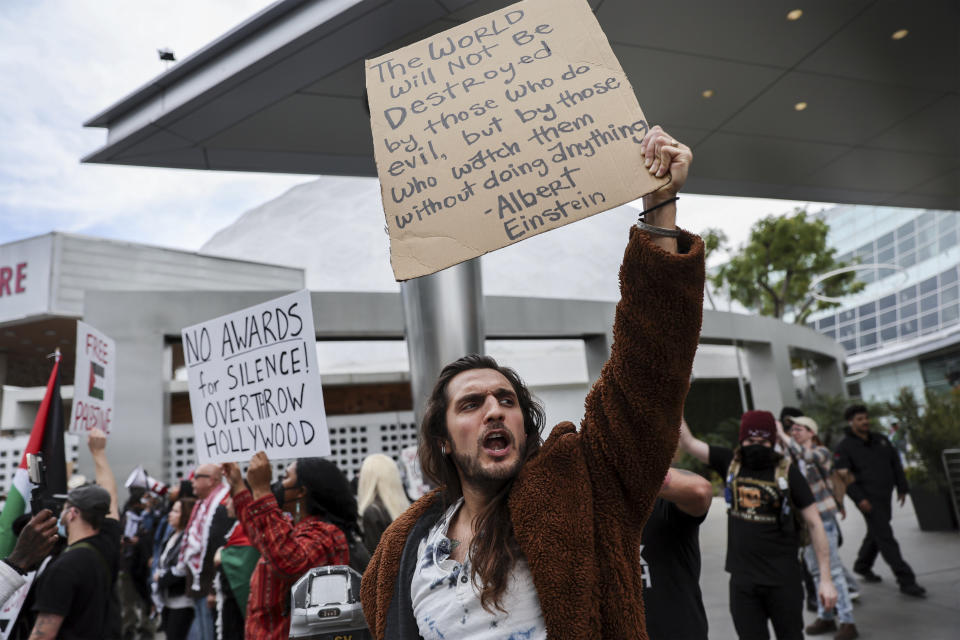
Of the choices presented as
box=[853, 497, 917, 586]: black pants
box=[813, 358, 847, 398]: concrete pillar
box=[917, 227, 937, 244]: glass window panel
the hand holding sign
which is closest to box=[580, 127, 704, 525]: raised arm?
the hand holding sign

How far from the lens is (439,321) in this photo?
7.86 meters

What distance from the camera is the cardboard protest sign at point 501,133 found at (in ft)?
6.19

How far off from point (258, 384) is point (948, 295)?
2317 inches

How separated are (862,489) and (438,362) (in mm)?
4730

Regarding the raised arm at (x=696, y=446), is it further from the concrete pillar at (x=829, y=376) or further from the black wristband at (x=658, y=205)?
the concrete pillar at (x=829, y=376)

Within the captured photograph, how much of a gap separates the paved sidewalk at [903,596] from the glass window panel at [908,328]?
51385 mm

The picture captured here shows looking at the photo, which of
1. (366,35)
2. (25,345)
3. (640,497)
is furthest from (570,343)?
(640,497)

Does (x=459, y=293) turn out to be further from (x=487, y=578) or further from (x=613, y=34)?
(x=487, y=578)

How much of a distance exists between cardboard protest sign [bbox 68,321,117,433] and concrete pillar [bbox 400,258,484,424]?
10.7 feet

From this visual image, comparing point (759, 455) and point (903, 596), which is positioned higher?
point (759, 455)

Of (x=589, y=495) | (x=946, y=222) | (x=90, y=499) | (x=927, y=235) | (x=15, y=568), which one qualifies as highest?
(x=946, y=222)

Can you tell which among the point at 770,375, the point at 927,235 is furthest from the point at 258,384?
the point at 927,235

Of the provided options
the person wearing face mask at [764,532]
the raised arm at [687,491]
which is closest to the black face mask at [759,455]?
the person wearing face mask at [764,532]

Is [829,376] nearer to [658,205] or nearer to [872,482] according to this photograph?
[872,482]
